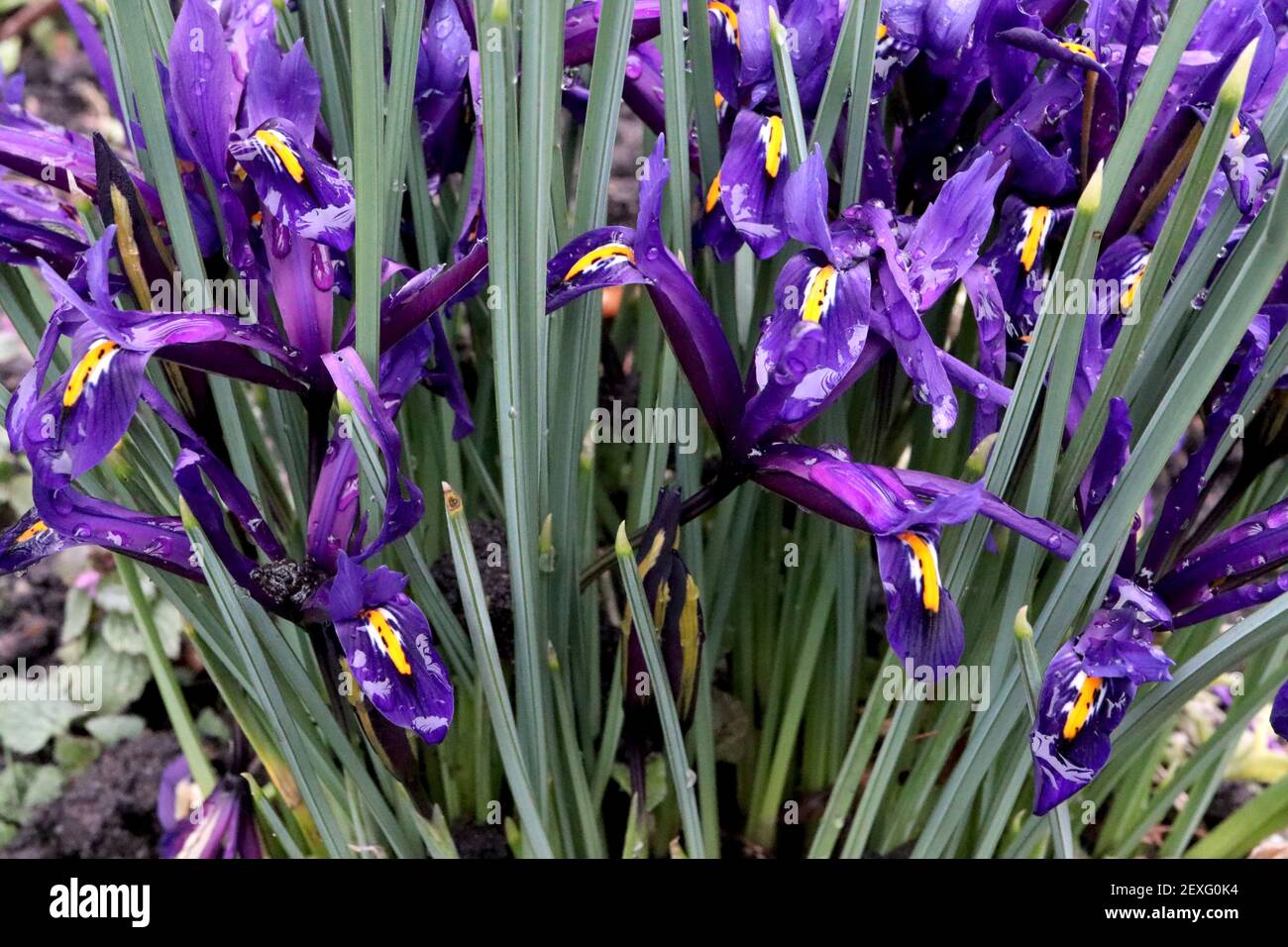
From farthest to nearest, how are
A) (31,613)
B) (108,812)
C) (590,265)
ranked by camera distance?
(31,613), (108,812), (590,265)

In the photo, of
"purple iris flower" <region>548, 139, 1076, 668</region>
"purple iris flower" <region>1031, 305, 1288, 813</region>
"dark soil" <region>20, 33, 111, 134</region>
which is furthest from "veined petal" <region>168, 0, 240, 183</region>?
"dark soil" <region>20, 33, 111, 134</region>

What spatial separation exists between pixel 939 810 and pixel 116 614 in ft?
3.47

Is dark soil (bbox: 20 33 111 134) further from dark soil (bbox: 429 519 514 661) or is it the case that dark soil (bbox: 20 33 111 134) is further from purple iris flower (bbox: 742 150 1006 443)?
purple iris flower (bbox: 742 150 1006 443)

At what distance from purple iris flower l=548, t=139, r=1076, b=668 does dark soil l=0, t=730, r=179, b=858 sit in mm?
947

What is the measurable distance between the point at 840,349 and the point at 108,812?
3.60 feet

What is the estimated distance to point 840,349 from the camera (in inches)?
28.1

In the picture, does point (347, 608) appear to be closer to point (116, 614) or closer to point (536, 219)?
point (536, 219)

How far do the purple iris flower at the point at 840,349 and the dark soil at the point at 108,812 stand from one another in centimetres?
95

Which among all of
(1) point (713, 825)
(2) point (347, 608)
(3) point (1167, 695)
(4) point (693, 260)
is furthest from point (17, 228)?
(3) point (1167, 695)

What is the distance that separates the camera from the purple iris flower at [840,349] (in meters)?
0.71

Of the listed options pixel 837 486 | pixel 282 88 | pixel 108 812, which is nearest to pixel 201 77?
pixel 282 88

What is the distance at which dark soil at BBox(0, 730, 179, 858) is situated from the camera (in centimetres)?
125

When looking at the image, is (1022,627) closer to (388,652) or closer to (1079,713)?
(1079,713)

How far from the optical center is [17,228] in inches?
31.3
